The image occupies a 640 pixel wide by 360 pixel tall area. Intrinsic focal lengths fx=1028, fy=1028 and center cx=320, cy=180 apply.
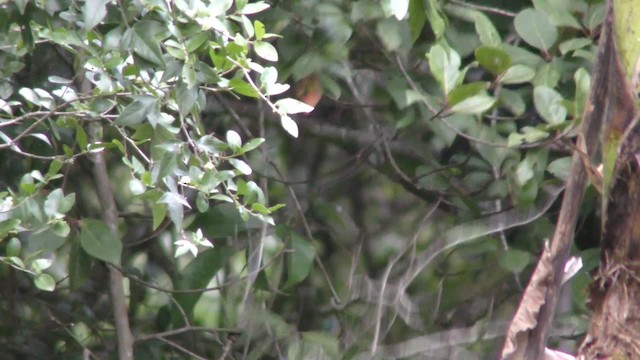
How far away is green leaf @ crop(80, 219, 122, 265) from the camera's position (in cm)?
209

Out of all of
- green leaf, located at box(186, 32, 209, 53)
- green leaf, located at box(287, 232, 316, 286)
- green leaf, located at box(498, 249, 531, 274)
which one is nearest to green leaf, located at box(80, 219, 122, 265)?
green leaf, located at box(287, 232, 316, 286)

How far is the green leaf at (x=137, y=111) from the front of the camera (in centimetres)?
164

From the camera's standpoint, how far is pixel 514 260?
234cm

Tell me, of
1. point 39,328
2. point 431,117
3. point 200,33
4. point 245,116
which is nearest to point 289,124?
point 200,33

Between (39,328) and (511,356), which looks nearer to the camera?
(511,356)

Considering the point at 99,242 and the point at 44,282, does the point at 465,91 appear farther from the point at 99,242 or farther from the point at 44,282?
the point at 44,282

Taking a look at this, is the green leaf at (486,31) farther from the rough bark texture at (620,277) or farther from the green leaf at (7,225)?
the green leaf at (7,225)

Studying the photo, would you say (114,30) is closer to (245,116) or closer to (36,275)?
(36,275)

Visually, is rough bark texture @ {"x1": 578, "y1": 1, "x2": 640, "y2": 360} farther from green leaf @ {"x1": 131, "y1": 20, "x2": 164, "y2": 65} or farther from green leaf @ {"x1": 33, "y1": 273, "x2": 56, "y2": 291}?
green leaf @ {"x1": 33, "y1": 273, "x2": 56, "y2": 291}

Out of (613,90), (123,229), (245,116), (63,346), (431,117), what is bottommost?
(63,346)

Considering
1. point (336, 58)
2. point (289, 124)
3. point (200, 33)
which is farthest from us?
point (336, 58)

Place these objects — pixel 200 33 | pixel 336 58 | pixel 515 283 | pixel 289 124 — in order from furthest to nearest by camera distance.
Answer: pixel 515 283 → pixel 336 58 → pixel 289 124 → pixel 200 33

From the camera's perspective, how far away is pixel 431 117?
227cm

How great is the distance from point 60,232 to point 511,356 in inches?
31.7
